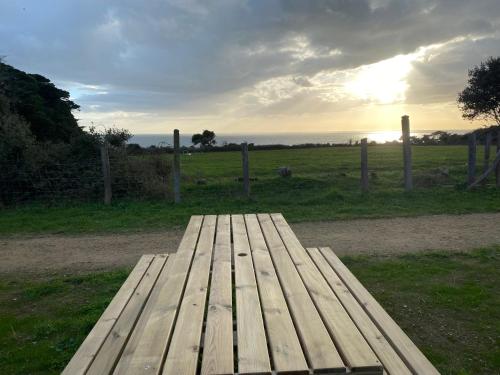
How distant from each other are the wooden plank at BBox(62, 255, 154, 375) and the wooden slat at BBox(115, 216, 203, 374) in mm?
162

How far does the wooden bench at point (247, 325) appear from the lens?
175 centimetres

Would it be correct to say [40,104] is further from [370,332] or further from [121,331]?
[370,332]

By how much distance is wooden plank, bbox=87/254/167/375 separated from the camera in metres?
1.82

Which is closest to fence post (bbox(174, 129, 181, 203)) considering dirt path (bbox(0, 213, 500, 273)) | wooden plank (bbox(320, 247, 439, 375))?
dirt path (bbox(0, 213, 500, 273))

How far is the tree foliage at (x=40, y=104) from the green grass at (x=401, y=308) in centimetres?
1279

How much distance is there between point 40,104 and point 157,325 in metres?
22.1

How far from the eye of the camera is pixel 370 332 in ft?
6.88

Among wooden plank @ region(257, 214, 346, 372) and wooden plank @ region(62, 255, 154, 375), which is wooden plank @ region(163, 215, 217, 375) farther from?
wooden plank @ region(257, 214, 346, 372)

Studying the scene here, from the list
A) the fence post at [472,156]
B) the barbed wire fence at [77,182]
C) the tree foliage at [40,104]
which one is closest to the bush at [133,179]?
the barbed wire fence at [77,182]

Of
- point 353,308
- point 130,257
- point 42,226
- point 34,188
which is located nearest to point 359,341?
point 353,308

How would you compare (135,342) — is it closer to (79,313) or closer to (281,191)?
(79,313)

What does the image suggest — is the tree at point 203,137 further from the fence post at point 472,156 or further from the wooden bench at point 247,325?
the wooden bench at point 247,325

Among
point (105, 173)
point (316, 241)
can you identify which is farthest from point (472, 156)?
point (105, 173)

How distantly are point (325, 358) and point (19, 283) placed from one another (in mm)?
4967
